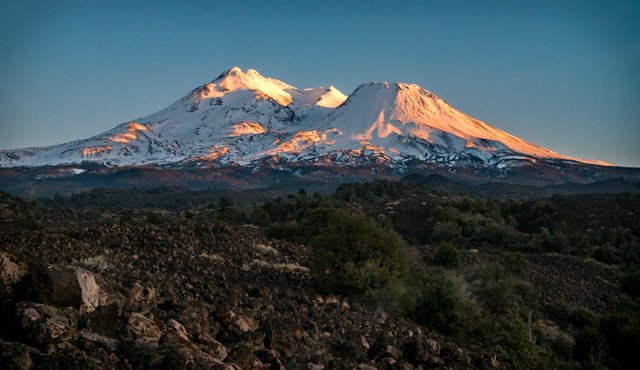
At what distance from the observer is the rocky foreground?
15.5 feet

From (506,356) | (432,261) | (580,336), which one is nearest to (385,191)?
(432,261)

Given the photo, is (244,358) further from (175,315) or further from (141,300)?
(141,300)

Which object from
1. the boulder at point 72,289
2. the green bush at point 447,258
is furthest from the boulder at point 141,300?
the green bush at point 447,258

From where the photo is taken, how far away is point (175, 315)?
6.70 metres

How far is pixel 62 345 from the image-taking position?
4629 millimetres

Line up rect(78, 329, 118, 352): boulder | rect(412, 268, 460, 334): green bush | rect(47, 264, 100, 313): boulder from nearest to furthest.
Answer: rect(78, 329, 118, 352): boulder < rect(47, 264, 100, 313): boulder < rect(412, 268, 460, 334): green bush

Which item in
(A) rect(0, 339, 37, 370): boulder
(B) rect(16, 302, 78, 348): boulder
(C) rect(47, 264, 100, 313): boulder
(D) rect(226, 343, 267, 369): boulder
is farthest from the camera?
(D) rect(226, 343, 267, 369): boulder

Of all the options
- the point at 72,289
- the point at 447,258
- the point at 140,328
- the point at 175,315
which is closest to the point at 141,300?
the point at 175,315

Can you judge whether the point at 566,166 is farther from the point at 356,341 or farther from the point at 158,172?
the point at 356,341

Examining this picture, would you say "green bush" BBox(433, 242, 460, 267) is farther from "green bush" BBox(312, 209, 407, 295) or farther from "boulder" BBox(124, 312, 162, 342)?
"boulder" BBox(124, 312, 162, 342)

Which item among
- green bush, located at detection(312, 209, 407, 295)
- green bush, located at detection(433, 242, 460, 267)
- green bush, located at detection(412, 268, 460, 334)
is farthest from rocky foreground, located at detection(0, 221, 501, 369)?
green bush, located at detection(433, 242, 460, 267)

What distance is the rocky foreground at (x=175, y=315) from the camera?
4711 millimetres

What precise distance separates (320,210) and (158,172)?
5563 inches

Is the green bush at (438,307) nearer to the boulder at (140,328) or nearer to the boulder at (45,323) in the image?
the boulder at (140,328)
